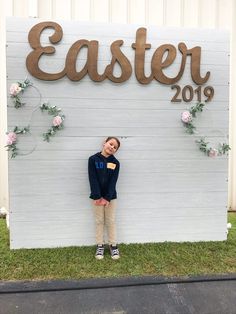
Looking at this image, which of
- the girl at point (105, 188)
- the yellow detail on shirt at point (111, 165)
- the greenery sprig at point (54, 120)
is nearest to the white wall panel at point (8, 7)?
the greenery sprig at point (54, 120)

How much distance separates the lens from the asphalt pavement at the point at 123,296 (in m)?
2.83

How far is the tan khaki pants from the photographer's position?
390 cm

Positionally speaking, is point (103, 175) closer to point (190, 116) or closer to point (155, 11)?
point (190, 116)

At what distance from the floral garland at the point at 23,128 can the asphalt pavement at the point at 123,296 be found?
1416 mm

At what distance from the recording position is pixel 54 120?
3.81 metres

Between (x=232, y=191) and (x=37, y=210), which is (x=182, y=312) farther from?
(x=232, y=191)

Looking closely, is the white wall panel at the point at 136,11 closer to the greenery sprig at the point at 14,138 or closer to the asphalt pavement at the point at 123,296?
the greenery sprig at the point at 14,138

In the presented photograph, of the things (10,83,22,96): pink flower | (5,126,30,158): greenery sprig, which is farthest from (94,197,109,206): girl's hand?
(10,83,22,96): pink flower

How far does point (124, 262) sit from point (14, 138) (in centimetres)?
177

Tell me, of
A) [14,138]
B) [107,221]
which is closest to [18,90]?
[14,138]

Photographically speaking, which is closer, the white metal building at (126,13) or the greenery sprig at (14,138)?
the greenery sprig at (14,138)

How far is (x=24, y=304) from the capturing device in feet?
9.45

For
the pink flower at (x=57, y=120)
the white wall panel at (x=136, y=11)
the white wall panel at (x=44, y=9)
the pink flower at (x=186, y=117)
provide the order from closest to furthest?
the pink flower at (x=57, y=120) → the pink flower at (x=186, y=117) → the white wall panel at (x=44, y=9) → the white wall panel at (x=136, y=11)

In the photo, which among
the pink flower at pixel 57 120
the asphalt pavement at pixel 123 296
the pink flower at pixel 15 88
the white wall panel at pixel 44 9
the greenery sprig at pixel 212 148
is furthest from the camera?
the white wall panel at pixel 44 9
